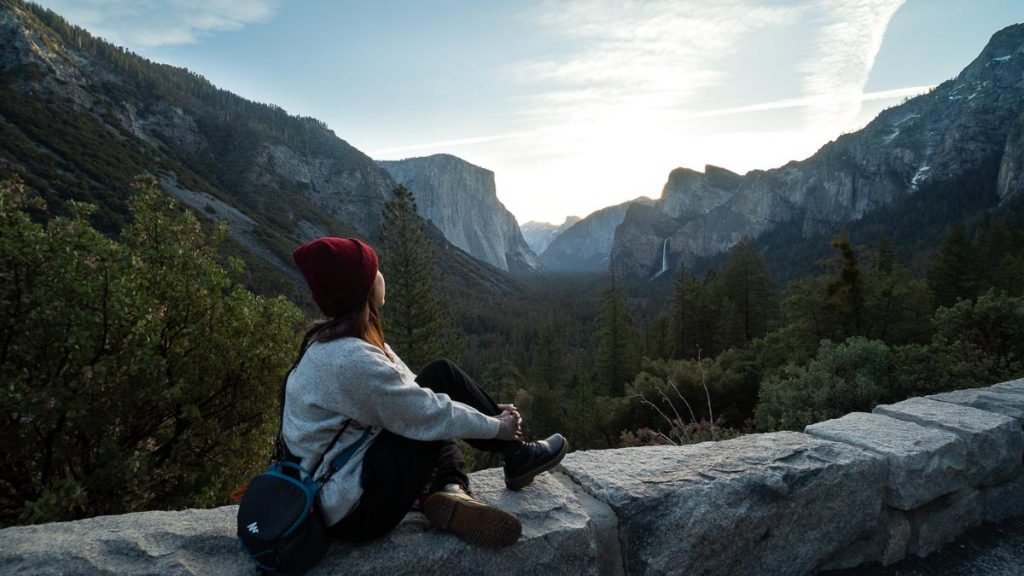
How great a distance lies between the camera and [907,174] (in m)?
124

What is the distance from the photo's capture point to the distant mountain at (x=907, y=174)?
9325 cm

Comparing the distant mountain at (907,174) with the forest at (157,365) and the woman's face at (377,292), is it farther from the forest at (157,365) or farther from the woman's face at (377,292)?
the woman's face at (377,292)

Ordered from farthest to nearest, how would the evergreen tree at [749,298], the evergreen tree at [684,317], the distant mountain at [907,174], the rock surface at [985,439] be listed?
1. the distant mountain at [907,174]
2. the evergreen tree at [684,317]
3. the evergreen tree at [749,298]
4. the rock surface at [985,439]

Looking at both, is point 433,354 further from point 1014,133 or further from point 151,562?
point 1014,133

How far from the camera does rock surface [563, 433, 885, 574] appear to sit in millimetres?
2387

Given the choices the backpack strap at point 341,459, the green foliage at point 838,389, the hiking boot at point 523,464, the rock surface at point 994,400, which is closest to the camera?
the backpack strap at point 341,459

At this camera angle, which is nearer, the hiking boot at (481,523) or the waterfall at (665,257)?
the hiking boot at (481,523)

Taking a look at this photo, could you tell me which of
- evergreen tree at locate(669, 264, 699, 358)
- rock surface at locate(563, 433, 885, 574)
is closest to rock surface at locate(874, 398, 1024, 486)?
rock surface at locate(563, 433, 885, 574)

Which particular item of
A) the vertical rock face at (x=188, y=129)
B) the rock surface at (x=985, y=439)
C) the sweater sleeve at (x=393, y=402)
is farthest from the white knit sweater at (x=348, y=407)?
the vertical rock face at (x=188, y=129)

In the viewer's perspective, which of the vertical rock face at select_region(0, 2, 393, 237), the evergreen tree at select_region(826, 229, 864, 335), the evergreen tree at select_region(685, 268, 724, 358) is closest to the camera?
the evergreen tree at select_region(826, 229, 864, 335)

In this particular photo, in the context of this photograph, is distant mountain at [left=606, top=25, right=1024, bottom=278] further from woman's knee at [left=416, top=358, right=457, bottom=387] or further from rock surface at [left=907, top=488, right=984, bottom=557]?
woman's knee at [left=416, top=358, right=457, bottom=387]

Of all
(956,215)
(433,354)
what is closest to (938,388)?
(433,354)

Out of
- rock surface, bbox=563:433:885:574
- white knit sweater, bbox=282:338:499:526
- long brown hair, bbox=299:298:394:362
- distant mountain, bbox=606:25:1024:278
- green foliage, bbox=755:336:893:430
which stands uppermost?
distant mountain, bbox=606:25:1024:278

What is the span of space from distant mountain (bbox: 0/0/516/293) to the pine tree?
16565 mm
